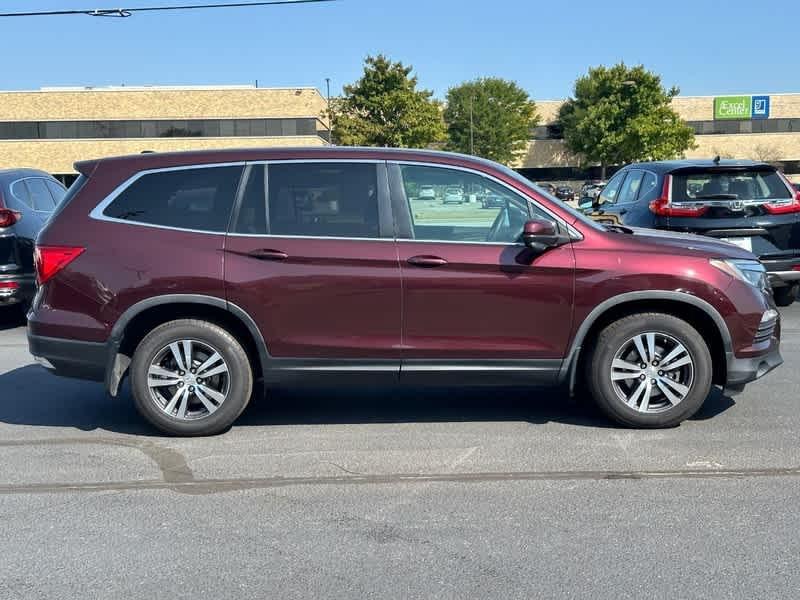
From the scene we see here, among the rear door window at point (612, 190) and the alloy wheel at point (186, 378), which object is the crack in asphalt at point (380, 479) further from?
the rear door window at point (612, 190)

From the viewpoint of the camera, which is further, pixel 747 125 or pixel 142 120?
pixel 747 125

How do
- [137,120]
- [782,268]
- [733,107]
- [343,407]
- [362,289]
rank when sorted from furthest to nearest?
[733,107], [137,120], [782,268], [343,407], [362,289]

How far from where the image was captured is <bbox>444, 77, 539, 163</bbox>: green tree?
229 feet

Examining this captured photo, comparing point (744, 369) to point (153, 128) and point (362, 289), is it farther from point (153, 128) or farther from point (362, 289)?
point (153, 128)

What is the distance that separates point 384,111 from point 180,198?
157ft

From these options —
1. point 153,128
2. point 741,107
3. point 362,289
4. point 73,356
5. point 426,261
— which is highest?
point 741,107

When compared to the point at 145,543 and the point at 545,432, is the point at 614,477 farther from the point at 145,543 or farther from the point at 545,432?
the point at 145,543

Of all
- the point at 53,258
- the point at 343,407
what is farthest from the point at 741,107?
the point at 53,258

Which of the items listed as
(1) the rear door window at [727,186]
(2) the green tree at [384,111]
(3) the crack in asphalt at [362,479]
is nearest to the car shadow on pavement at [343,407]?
(3) the crack in asphalt at [362,479]

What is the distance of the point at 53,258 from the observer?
17.6 ft

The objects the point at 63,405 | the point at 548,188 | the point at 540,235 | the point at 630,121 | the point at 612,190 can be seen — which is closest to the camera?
the point at 540,235

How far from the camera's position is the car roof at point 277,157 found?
5449 mm

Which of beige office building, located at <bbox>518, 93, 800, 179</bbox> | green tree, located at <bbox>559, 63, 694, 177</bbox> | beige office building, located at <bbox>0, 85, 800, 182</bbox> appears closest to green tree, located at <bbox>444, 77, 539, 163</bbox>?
green tree, located at <bbox>559, 63, 694, 177</bbox>

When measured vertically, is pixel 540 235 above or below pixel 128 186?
below
